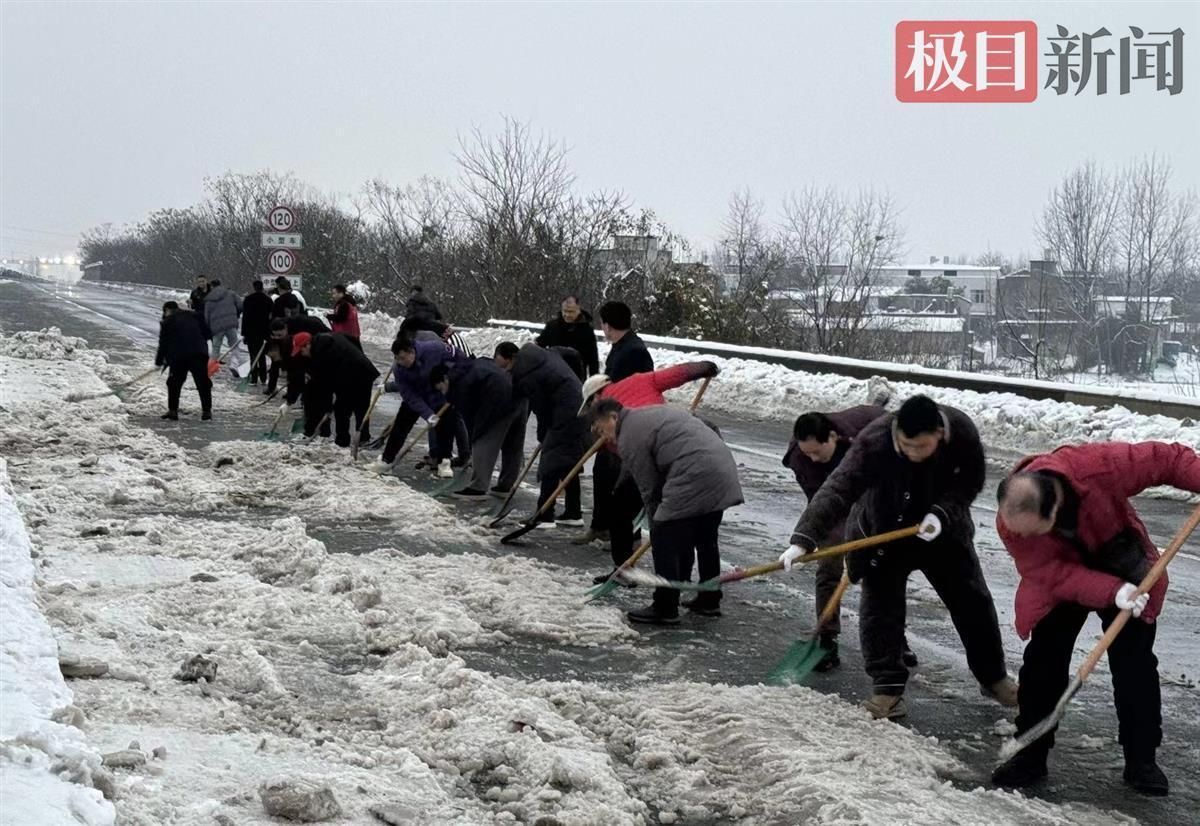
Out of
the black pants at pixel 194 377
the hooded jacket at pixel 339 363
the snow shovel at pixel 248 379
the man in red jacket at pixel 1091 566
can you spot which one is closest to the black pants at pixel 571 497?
the hooded jacket at pixel 339 363

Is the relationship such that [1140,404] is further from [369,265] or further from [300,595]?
[369,265]

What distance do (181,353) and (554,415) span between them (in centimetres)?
824

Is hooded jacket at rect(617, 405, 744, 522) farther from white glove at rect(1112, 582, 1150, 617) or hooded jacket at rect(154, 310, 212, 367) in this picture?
hooded jacket at rect(154, 310, 212, 367)

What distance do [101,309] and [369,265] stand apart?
11478 millimetres

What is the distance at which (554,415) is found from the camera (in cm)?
1077

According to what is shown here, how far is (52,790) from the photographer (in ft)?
13.0

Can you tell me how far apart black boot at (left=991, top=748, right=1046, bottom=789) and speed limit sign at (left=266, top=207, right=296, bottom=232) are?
72.7ft

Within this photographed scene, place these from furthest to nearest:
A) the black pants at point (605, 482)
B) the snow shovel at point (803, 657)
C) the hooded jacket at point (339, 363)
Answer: the hooded jacket at point (339, 363)
the black pants at point (605, 482)
the snow shovel at point (803, 657)

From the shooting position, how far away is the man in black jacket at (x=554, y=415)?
1068 centimetres

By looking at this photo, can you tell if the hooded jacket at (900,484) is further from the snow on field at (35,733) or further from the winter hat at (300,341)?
the winter hat at (300,341)

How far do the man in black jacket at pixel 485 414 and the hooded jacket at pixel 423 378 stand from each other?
317mm

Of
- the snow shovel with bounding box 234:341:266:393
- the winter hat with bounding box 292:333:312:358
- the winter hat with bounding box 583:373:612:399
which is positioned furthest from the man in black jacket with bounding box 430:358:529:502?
the snow shovel with bounding box 234:341:266:393

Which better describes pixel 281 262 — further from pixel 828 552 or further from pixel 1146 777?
pixel 1146 777

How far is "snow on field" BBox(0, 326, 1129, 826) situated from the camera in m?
4.95
